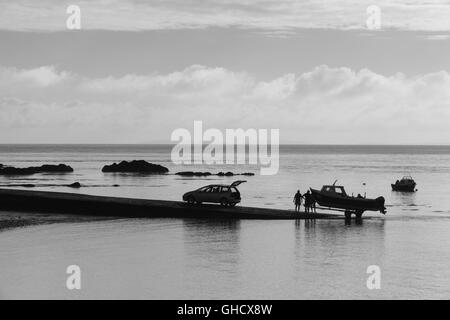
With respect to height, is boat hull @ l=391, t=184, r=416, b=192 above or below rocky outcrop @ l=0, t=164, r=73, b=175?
below

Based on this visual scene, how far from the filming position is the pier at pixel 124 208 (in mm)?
45031

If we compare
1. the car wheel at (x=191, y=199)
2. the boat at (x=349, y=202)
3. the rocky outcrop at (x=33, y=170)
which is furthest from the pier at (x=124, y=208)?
the rocky outcrop at (x=33, y=170)

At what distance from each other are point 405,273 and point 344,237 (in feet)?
33.1

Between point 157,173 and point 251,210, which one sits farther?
point 157,173

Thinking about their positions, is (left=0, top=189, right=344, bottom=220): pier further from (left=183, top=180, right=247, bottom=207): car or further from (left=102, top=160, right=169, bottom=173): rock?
(left=102, top=160, right=169, bottom=173): rock

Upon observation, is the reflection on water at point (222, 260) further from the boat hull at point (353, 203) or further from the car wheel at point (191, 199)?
the car wheel at point (191, 199)

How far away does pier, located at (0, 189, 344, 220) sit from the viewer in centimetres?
4503

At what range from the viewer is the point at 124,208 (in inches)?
1841

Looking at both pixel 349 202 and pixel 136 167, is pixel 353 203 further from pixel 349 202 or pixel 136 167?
→ pixel 136 167

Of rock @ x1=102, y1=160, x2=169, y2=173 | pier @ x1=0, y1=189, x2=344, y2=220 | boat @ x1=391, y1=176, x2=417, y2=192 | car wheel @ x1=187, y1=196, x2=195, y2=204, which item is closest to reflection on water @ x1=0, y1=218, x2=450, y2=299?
pier @ x1=0, y1=189, x2=344, y2=220

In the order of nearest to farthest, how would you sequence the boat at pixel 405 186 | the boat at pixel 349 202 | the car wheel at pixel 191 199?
1. the boat at pixel 349 202
2. the car wheel at pixel 191 199
3. the boat at pixel 405 186
